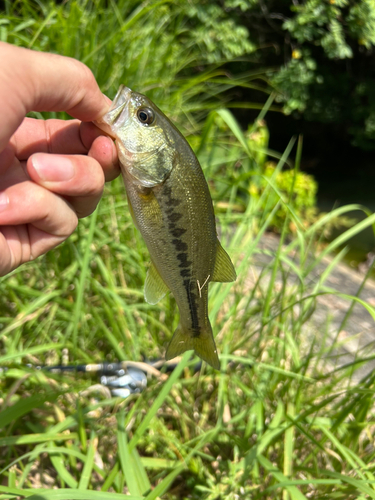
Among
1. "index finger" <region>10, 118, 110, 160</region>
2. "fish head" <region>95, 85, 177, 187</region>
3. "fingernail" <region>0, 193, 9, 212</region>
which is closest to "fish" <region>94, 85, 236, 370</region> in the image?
"fish head" <region>95, 85, 177, 187</region>

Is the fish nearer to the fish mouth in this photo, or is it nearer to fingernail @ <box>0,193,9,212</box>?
the fish mouth

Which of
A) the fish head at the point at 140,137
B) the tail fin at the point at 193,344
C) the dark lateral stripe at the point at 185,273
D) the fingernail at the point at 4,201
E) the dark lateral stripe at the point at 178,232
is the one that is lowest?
the tail fin at the point at 193,344

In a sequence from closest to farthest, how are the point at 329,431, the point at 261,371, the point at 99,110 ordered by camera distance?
the point at 99,110 → the point at 329,431 → the point at 261,371

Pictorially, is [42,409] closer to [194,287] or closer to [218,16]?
[194,287]

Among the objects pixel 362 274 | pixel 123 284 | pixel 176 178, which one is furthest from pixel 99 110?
pixel 362 274

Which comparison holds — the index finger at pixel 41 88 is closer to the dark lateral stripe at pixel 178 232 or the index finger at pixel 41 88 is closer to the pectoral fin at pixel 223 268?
the dark lateral stripe at pixel 178 232

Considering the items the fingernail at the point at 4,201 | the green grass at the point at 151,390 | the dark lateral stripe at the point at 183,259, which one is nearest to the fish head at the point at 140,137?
the dark lateral stripe at the point at 183,259
